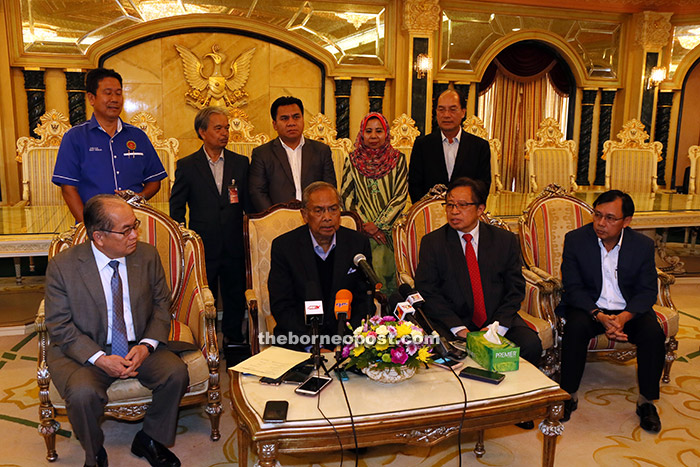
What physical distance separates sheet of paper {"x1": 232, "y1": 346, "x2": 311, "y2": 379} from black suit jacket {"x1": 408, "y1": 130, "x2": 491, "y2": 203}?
1.95m

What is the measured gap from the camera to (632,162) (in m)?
6.08

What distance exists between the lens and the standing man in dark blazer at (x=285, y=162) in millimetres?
3590

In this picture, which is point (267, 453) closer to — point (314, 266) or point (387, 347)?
point (387, 347)

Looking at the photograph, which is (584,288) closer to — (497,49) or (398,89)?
(398,89)

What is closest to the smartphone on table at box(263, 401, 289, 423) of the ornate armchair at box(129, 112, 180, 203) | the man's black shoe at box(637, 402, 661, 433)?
the man's black shoe at box(637, 402, 661, 433)

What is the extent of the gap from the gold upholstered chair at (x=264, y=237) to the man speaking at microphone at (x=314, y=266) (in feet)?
0.92

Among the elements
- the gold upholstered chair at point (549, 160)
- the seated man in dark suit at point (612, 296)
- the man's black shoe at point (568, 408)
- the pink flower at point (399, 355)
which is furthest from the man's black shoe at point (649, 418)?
the gold upholstered chair at point (549, 160)

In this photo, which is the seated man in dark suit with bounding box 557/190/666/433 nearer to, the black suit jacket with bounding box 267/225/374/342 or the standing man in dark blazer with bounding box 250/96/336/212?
the black suit jacket with bounding box 267/225/374/342

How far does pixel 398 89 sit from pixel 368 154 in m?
5.50

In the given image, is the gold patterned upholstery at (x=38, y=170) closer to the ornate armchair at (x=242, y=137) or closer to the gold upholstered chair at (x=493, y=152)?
the ornate armchair at (x=242, y=137)

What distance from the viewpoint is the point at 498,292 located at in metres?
2.97

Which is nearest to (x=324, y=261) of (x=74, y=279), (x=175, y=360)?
(x=175, y=360)

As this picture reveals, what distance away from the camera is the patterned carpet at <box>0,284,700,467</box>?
2.63 meters

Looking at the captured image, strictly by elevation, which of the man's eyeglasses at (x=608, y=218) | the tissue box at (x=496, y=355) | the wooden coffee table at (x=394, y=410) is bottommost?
the wooden coffee table at (x=394, y=410)
